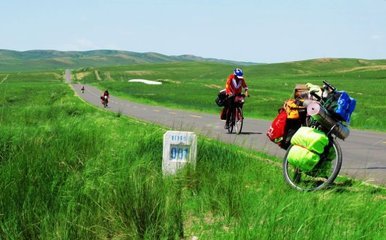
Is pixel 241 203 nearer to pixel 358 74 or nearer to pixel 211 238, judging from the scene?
pixel 211 238

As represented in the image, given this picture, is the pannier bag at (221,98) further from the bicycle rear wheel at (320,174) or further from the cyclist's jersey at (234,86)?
the bicycle rear wheel at (320,174)

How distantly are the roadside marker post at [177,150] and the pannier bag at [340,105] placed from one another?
190 centimetres

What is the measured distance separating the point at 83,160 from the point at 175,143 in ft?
4.33

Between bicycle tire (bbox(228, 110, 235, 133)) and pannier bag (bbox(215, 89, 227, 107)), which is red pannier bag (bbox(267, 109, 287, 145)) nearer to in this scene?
pannier bag (bbox(215, 89, 227, 107))

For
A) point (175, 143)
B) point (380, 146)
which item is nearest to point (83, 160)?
point (175, 143)

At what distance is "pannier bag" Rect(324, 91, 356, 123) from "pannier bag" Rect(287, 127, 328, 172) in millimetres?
304

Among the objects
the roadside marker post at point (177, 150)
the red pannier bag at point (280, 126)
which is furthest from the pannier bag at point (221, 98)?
the roadside marker post at point (177, 150)

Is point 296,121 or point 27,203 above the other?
point 296,121

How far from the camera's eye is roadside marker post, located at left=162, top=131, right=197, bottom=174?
713 centimetres

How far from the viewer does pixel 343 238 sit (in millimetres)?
3986

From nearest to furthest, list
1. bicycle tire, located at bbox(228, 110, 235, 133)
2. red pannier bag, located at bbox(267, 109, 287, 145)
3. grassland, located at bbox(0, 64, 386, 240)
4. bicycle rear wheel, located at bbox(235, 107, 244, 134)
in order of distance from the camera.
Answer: grassland, located at bbox(0, 64, 386, 240)
red pannier bag, located at bbox(267, 109, 287, 145)
bicycle rear wheel, located at bbox(235, 107, 244, 134)
bicycle tire, located at bbox(228, 110, 235, 133)

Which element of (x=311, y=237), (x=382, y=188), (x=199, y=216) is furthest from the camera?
(x=382, y=188)

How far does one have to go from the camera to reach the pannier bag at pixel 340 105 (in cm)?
633

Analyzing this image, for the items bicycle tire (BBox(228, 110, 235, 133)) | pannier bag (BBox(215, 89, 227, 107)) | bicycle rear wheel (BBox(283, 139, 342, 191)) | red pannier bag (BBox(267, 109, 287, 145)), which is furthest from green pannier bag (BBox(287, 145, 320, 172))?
bicycle tire (BBox(228, 110, 235, 133))
